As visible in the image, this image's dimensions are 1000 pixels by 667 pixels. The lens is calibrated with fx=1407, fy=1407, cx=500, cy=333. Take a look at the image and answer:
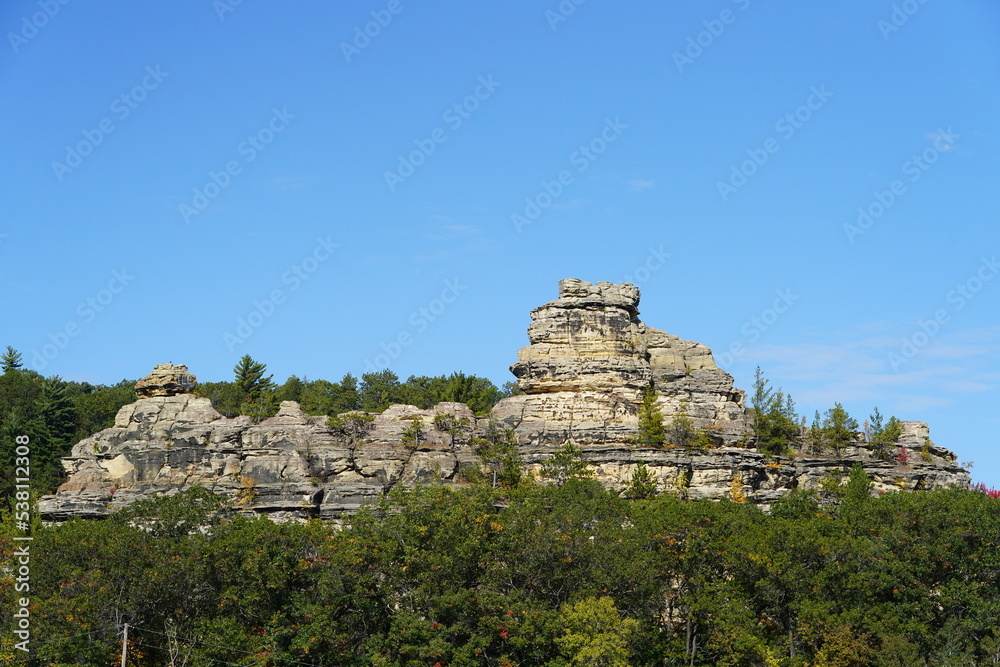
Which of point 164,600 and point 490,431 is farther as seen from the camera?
point 490,431

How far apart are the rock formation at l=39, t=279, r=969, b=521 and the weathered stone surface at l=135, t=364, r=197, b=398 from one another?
0.26ft

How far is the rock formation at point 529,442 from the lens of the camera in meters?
71.2

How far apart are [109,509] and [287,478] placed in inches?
353

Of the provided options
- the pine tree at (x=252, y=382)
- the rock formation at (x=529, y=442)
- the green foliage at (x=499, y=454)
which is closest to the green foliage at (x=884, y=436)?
the rock formation at (x=529, y=442)

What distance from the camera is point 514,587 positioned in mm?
55000

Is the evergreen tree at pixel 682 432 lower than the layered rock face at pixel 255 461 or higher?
higher

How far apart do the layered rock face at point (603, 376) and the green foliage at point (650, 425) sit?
58 cm

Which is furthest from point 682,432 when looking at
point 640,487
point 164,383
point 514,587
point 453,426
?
point 164,383

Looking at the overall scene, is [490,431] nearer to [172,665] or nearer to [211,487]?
[211,487]

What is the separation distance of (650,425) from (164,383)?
89.0 ft

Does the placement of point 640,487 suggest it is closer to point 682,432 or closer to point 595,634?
point 682,432

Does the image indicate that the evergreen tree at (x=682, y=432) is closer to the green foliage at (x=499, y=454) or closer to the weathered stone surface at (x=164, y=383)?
the green foliage at (x=499, y=454)

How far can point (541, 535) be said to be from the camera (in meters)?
55.7

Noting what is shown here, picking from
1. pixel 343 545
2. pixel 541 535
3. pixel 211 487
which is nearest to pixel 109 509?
pixel 211 487
